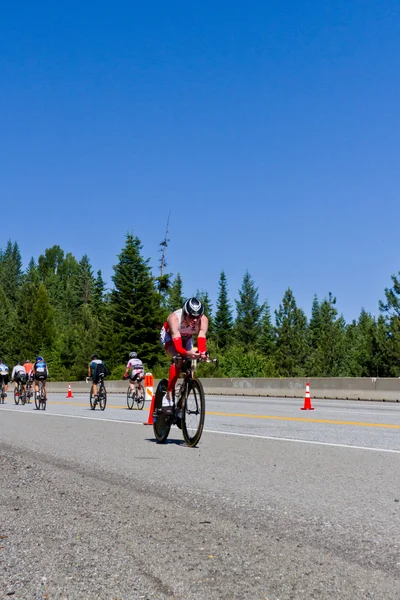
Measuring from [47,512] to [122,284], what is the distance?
245 ft

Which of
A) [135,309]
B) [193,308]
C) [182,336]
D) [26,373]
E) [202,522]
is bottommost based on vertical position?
[202,522]

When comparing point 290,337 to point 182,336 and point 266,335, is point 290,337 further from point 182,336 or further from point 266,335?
point 182,336

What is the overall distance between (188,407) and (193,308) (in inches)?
58.4

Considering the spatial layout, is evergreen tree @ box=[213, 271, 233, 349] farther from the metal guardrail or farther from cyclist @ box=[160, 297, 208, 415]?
cyclist @ box=[160, 297, 208, 415]

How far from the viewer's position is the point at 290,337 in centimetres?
9662

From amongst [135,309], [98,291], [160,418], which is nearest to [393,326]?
[135,309]

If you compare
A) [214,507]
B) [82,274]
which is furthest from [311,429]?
[82,274]

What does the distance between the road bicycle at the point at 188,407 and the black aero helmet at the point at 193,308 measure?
64 centimetres

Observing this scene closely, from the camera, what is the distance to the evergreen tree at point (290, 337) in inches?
3799

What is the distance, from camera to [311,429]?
40.2ft

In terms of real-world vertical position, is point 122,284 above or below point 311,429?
above

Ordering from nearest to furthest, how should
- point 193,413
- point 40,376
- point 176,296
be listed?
1. point 193,413
2. point 40,376
3. point 176,296

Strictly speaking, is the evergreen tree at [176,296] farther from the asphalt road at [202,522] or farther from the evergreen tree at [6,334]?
the asphalt road at [202,522]

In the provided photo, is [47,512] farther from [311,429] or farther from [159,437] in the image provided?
[311,429]
